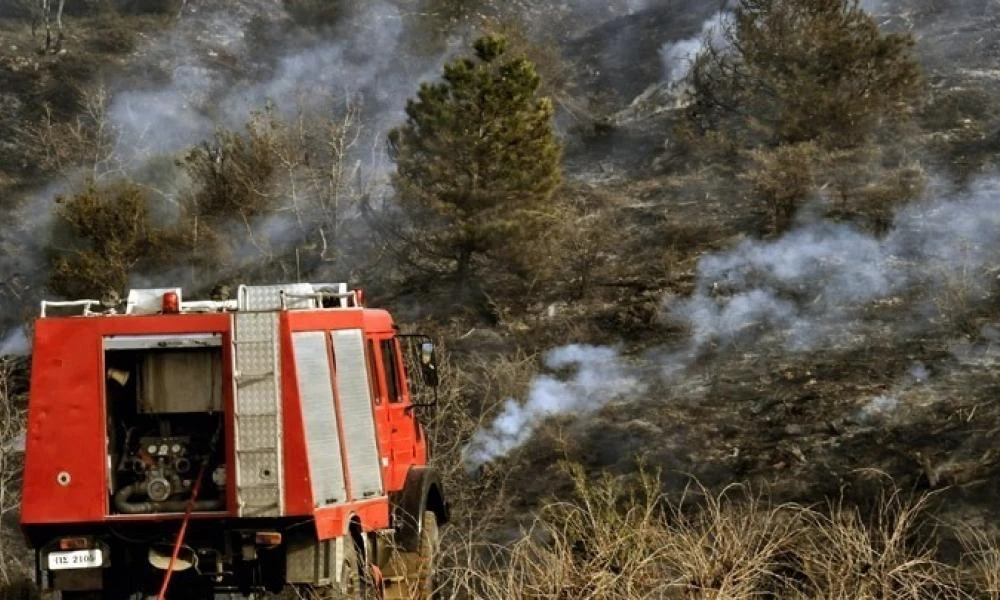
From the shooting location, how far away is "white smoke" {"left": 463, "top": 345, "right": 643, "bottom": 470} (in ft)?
53.3

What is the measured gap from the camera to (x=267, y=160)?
27.5 m

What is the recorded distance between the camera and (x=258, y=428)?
7.20 metres

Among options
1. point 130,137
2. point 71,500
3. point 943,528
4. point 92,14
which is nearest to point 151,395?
point 71,500

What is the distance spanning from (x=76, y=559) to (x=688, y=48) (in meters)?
30.5

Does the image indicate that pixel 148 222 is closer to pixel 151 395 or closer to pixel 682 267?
pixel 682 267

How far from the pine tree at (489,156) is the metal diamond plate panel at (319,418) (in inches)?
544

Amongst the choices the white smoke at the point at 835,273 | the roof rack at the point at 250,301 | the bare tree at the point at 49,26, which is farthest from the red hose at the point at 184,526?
the bare tree at the point at 49,26

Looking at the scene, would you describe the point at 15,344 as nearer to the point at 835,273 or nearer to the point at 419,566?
the point at 835,273

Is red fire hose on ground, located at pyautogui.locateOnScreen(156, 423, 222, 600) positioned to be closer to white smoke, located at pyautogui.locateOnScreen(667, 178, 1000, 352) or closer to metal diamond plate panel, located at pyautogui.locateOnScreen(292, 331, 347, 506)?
metal diamond plate panel, located at pyautogui.locateOnScreen(292, 331, 347, 506)

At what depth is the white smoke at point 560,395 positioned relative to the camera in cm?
1623

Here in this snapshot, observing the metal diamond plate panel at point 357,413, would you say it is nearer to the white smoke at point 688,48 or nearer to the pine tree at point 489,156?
the pine tree at point 489,156

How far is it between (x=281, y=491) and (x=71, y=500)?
4.76 feet

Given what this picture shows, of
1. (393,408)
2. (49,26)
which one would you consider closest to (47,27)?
(49,26)

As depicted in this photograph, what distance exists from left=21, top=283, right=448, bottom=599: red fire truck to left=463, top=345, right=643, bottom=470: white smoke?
8.11 metres
